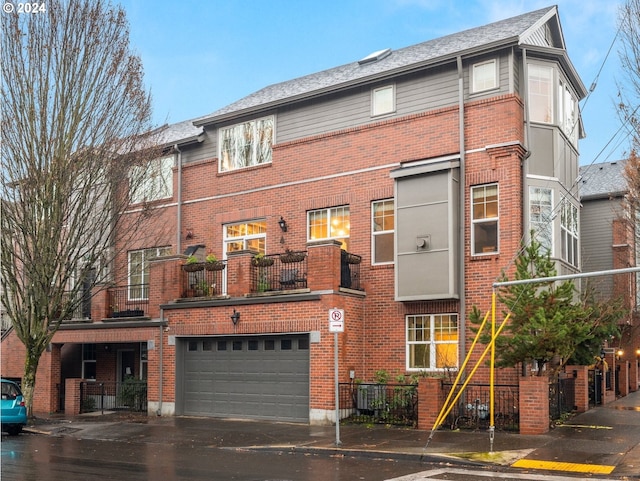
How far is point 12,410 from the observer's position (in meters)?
18.4

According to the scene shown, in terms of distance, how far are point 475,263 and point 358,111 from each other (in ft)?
19.1

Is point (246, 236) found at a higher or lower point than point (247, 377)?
higher

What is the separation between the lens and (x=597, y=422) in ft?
57.9

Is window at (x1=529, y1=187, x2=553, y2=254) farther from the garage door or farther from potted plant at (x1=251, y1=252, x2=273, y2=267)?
potted plant at (x1=251, y1=252, x2=273, y2=267)

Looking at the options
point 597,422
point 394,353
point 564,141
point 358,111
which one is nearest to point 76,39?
point 358,111

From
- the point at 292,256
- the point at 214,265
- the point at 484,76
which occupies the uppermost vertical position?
the point at 484,76

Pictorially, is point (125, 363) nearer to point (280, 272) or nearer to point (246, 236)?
point (246, 236)

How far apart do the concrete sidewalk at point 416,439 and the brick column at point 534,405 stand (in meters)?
0.29

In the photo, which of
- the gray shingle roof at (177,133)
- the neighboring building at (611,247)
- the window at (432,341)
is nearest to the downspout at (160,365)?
the gray shingle roof at (177,133)

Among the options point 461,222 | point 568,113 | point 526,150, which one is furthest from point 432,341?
point 568,113

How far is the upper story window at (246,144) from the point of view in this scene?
2345 cm

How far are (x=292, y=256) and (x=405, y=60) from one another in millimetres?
6790

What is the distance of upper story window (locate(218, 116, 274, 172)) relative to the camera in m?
23.5

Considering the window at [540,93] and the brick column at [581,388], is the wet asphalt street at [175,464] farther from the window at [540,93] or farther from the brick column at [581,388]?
the window at [540,93]
